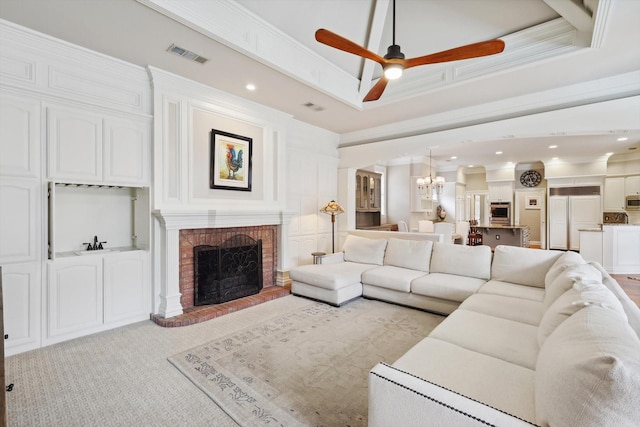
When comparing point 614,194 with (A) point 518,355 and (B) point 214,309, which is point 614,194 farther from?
(B) point 214,309

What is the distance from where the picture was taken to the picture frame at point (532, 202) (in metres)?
10.2

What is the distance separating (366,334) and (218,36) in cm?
329

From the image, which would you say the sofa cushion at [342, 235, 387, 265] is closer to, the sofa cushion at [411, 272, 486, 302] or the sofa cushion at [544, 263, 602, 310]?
the sofa cushion at [411, 272, 486, 302]

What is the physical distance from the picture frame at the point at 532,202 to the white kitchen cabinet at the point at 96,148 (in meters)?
11.3

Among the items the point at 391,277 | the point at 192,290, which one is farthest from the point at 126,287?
the point at 391,277

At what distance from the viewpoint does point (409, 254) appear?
4527mm

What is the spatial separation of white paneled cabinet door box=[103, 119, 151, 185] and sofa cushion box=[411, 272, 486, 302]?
3554 millimetres

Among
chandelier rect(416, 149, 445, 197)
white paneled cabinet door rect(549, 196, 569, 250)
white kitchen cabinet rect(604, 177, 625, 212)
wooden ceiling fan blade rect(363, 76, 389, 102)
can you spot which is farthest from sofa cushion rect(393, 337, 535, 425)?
white kitchen cabinet rect(604, 177, 625, 212)

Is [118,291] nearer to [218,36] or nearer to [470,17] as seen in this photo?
[218,36]

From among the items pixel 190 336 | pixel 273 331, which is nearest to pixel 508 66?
pixel 273 331

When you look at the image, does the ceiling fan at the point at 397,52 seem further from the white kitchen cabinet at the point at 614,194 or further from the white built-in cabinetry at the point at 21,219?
the white kitchen cabinet at the point at 614,194

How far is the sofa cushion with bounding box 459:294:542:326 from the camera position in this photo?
99.3 inches

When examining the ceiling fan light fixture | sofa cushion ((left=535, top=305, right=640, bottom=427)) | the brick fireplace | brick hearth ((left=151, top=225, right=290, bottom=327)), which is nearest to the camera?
sofa cushion ((left=535, top=305, right=640, bottom=427))

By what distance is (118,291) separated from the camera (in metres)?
3.40
